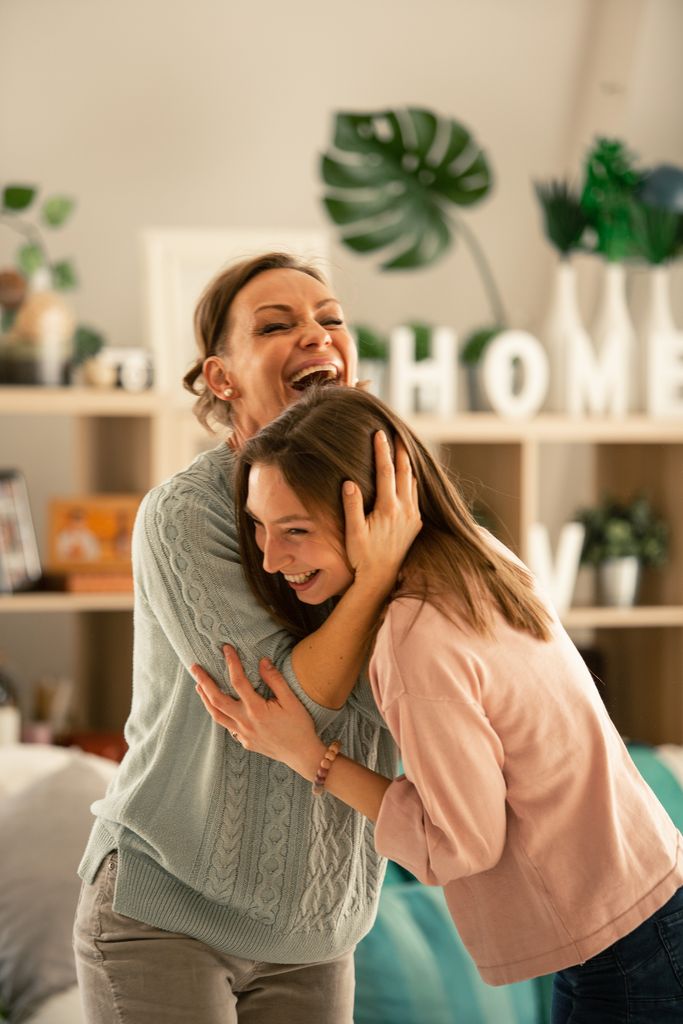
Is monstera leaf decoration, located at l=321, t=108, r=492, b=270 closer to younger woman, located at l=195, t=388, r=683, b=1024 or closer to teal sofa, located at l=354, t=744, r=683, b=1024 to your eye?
teal sofa, located at l=354, t=744, r=683, b=1024

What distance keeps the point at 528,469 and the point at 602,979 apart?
6.59 feet

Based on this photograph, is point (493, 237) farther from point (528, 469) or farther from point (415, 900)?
point (415, 900)

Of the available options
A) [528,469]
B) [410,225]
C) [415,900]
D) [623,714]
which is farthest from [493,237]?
[415,900]

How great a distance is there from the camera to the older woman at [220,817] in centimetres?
137

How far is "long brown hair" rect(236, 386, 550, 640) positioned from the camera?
1.31 metres

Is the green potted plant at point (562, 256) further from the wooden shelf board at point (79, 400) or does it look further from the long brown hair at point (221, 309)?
the long brown hair at point (221, 309)

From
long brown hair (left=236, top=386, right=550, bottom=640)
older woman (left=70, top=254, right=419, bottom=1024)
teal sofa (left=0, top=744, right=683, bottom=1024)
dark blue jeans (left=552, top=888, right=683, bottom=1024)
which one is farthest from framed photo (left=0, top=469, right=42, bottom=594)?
dark blue jeans (left=552, top=888, right=683, bottom=1024)

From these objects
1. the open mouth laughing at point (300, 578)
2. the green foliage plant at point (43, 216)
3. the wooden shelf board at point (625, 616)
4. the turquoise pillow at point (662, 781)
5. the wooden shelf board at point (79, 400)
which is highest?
the green foliage plant at point (43, 216)

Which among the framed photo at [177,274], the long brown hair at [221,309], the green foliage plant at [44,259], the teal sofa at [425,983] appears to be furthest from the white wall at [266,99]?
the long brown hair at [221,309]

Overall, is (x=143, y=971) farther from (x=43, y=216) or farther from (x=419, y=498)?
(x=43, y=216)

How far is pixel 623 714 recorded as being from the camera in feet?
11.9

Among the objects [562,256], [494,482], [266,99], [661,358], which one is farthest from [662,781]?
[266,99]

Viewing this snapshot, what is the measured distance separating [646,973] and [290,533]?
0.57m

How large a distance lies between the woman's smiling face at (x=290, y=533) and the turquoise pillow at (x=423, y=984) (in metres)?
1.07
